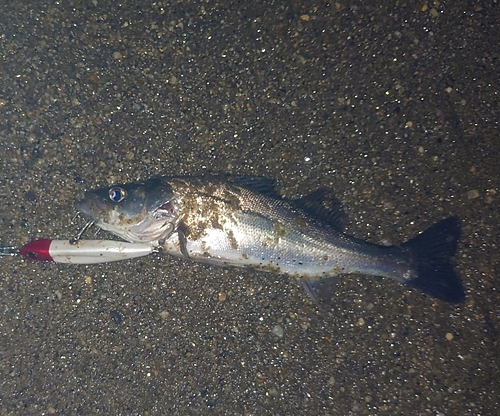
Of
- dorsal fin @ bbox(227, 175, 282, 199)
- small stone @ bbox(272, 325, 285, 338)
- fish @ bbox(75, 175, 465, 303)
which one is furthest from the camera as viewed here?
small stone @ bbox(272, 325, 285, 338)

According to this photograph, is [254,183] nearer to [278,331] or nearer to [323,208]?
[323,208]

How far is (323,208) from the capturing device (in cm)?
240

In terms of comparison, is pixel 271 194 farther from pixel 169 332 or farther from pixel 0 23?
pixel 0 23

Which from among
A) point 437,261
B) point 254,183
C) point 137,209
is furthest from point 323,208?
point 137,209

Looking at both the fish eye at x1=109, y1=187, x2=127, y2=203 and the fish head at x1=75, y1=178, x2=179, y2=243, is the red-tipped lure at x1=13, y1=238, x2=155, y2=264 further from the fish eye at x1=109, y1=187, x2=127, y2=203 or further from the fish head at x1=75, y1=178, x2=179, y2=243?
the fish eye at x1=109, y1=187, x2=127, y2=203

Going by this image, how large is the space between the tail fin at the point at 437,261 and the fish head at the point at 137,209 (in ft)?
5.55

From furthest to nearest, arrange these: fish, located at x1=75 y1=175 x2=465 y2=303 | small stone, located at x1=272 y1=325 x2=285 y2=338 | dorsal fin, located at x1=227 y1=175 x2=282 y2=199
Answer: small stone, located at x1=272 y1=325 x2=285 y2=338 → dorsal fin, located at x1=227 y1=175 x2=282 y2=199 → fish, located at x1=75 y1=175 x2=465 y2=303

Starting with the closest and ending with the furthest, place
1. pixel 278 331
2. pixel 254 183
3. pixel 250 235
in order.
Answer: pixel 250 235, pixel 254 183, pixel 278 331

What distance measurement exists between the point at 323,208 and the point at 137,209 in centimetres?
132

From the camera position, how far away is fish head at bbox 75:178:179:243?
7.42 ft

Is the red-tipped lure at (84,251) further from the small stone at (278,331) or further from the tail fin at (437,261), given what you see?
the tail fin at (437,261)

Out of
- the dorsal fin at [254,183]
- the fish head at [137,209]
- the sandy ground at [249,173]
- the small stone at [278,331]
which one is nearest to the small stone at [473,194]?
the sandy ground at [249,173]

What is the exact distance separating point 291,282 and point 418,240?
0.96 meters

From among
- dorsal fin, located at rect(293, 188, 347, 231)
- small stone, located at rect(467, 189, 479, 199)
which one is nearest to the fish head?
dorsal fin, located at rect(293, 188, 347, 231)
